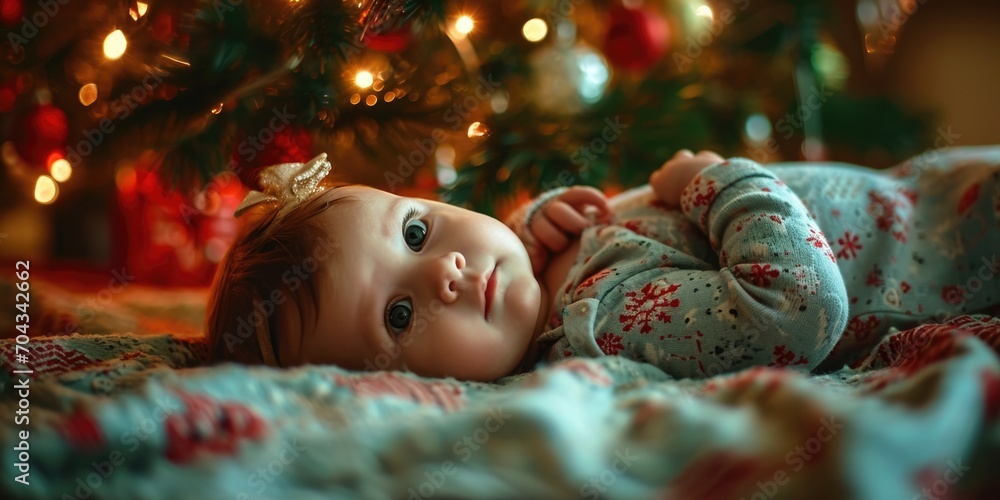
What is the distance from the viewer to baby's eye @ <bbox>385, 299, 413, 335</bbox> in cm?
81

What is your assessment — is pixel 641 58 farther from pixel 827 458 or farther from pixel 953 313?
pixel 827 458

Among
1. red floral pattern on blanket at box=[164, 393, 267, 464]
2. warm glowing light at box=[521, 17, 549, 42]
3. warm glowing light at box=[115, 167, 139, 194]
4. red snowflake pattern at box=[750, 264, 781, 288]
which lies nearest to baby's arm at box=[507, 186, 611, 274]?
red snowflake pattern at box=[750, 264, 781, 288]

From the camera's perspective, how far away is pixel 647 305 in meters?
0.82

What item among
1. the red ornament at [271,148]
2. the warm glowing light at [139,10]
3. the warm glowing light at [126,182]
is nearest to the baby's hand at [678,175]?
the red ornament at [271,148]

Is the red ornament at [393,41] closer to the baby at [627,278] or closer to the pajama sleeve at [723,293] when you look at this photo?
the baby at [627,278]

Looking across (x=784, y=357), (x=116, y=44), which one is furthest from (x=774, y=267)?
(x=116, y=44)

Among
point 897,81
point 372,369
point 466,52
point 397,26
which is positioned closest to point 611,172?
point 466,52

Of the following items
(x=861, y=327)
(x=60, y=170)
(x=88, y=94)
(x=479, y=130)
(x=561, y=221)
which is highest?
(x=88, y=94)

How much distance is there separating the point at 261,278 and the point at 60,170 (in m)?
1.05

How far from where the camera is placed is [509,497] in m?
0.40

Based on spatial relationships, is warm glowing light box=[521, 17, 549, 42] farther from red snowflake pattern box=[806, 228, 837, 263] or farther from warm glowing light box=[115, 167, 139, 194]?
warm glowing light box=[115, 167, 139, 194]

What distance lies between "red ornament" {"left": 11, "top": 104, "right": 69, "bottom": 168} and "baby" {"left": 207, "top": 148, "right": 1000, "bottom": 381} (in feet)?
2.70

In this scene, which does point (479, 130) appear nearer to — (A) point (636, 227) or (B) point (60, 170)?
(A) point (636, 227)

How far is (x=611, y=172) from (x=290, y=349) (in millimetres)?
732
